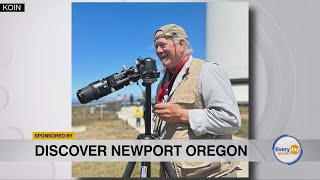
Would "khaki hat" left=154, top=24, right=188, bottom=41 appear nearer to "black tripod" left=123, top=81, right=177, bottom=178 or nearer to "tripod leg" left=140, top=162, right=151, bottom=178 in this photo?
"black tripod" left=123, top=81, right=177, bottom=178

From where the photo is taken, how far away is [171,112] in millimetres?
2369

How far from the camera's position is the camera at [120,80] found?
2344 mm

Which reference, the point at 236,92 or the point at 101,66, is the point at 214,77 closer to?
the point at 236,92

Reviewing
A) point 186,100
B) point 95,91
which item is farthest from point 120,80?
point 186,100

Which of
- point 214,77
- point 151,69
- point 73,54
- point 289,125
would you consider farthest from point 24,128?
point 289,125

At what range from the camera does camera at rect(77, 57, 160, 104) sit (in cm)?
234

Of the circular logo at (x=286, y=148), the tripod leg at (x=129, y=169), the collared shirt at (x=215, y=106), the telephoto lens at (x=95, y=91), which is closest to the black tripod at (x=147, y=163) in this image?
the tripod leg at (x=129, y=169)

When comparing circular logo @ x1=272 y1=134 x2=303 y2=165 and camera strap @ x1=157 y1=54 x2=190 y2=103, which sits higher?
camera strap @ x1=157 y1=54 x2=190 y2=103

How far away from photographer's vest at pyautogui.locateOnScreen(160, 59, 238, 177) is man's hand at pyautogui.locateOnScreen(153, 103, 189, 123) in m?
0.03

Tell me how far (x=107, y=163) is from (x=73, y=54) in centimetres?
76

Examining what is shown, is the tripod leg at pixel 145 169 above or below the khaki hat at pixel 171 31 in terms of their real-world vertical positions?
below

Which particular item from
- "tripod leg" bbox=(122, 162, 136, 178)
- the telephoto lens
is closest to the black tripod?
"tripod leg" bbox=(122, 162, 136, 178)

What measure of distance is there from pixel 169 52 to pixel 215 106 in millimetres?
470

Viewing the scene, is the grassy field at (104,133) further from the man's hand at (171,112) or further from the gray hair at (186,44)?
the gray hair at (186,44)
